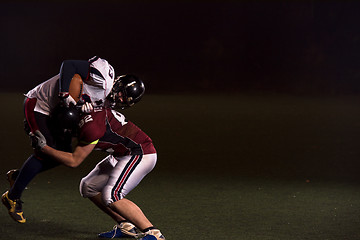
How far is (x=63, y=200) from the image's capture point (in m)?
5.87

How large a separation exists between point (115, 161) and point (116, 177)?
0.56ft

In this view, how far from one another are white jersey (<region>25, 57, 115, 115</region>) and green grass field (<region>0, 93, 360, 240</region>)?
0.98m

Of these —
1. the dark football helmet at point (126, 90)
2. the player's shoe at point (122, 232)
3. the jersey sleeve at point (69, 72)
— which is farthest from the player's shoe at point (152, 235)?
the jersey sleeve at point (69, 72)

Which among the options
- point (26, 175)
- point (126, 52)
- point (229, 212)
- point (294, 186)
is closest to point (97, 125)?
point (26, 175)

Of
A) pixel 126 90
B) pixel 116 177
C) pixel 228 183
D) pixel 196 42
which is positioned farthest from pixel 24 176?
pixel 196 42

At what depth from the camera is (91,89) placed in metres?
4.85

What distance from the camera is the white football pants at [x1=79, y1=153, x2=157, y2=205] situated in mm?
4375

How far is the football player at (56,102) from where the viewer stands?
4684mm

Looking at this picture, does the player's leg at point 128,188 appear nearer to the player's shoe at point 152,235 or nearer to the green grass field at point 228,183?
the player's shoe at point 152,235

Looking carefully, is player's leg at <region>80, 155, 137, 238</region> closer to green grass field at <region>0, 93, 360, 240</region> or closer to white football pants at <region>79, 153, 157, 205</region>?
white football pants at <region>79, 153, 157, 205</region>

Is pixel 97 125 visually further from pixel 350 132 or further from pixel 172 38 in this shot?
pixel 172 38

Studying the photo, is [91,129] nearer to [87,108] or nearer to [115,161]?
[87,108]

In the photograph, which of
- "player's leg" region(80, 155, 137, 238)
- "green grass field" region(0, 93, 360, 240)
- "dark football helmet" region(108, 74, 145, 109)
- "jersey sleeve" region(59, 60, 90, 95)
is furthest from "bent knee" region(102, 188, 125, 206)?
"jersey sleeve" region(59, 60, 90, 95)

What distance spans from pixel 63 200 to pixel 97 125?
1832 mm
